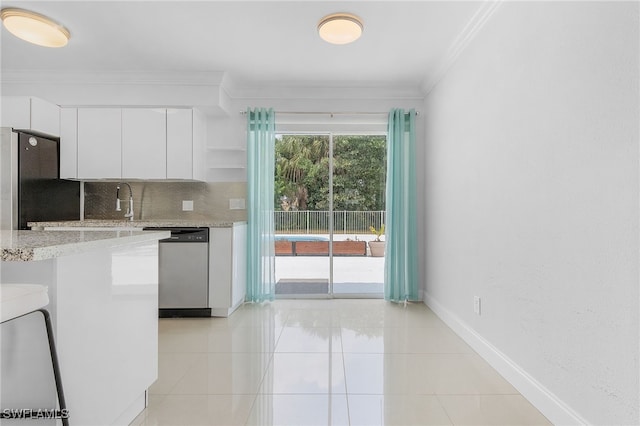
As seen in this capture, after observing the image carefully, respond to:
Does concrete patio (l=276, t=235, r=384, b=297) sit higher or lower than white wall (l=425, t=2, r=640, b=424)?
lower

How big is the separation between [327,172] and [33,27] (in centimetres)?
286

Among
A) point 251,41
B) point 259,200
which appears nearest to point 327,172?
point 259,200

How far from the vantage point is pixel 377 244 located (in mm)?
4324

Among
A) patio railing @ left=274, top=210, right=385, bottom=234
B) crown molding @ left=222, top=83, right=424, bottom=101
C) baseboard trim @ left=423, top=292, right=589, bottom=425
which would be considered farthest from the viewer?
patio railing @ left=274, top=210, right=385, bottom=234

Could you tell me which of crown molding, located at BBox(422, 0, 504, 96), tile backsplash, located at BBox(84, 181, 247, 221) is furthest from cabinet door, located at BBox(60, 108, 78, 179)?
crown molding, located at BBox(422, 0, 504, 96)

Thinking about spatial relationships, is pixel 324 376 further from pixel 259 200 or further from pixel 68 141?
pixel 68 141

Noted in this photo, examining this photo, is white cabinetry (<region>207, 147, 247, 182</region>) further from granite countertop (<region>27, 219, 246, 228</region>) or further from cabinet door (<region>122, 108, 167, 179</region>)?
granite countertop (<region>27, 219, 246, 228</region>)

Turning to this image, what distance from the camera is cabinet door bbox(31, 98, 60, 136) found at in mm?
3355

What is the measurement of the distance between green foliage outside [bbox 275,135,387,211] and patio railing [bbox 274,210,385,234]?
6 centimetres

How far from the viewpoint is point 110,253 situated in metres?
1.49

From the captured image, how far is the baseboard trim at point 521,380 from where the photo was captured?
64.7 inches

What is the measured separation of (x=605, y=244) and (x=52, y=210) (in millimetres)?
4410

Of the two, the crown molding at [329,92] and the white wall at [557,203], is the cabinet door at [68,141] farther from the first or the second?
the white wall at [557,203]

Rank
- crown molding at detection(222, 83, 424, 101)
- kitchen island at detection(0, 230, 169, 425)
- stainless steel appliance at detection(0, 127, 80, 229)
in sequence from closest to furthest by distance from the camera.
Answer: kitchen island at detection(0, 230, 169, 425) → stainless steel appliance at detection(0, 127, 80, 229) → crown molding at detection(222, 83, 424, 101)
